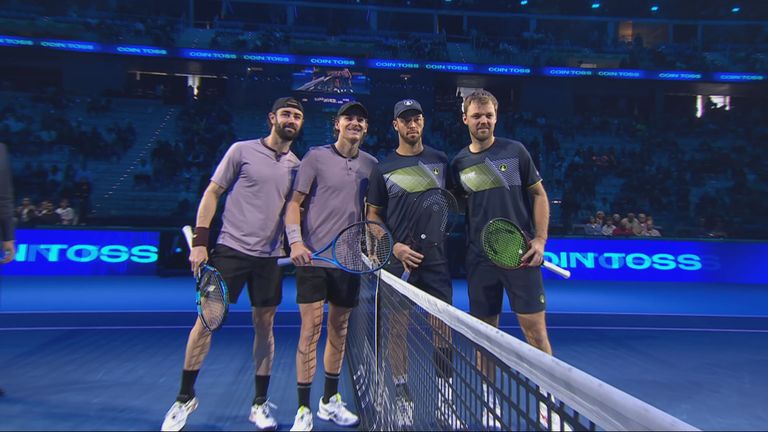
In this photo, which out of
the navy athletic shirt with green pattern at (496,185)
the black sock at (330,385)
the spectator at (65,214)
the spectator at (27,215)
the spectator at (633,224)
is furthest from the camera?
the spectator at (633,224)

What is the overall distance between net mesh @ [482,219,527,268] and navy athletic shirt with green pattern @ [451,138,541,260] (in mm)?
159

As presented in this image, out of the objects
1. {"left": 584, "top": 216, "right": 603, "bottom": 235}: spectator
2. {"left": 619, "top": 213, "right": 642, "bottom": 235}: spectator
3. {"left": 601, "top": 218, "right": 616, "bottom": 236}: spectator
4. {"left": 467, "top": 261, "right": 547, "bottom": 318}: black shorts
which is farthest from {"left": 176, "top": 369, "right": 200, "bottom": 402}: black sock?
{"left": 619, "top": 213, "right": 642, "bottom": 235}: spectator

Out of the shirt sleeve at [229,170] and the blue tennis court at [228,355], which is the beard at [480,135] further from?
the blue tennis court at [228,355]

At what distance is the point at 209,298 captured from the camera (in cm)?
293

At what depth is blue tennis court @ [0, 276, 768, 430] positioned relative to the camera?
10.8ft

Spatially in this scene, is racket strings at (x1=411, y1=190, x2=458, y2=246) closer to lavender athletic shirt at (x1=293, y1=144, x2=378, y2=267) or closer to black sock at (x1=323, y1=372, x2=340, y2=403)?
lavender athletic shirt at (x1=293, y1=144, x2=378, y2=267)

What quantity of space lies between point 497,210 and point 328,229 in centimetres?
108

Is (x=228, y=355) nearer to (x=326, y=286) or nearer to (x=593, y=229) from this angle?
(x=326, y=286)

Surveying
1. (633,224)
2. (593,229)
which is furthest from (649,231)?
(593,229)

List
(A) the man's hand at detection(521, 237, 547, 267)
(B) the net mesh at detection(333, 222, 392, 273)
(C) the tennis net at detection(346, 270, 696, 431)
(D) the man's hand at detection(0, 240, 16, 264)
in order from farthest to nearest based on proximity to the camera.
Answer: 1. (D) the man's hand at detection(0, 240, 16, 264)
2. (B) the net mesh at detection(333, 222, 392, 273)
3. (A) the man's hand at detection(521, 237, 547, 267)
4. (C) the tennis net at detection(346, 270, 696, 431)

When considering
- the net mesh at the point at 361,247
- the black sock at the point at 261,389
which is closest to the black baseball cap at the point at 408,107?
the net mesh at the point at 361,247

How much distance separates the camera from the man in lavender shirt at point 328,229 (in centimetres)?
308

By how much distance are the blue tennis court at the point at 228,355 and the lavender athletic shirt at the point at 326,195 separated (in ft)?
4.14

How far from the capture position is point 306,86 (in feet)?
68.0
